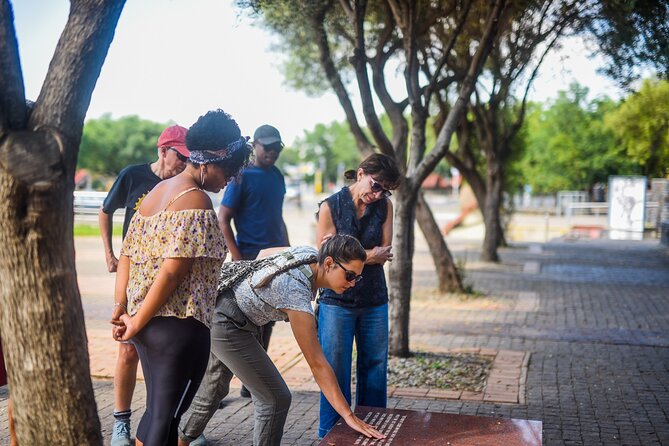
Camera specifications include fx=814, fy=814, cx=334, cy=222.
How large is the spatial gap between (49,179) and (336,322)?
2214 mm

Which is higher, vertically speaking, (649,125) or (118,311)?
(649,125)

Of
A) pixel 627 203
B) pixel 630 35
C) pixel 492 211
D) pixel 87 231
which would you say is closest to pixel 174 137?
pixel 630 35

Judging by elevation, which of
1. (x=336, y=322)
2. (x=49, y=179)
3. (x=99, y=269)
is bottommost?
(x=99, y=269)

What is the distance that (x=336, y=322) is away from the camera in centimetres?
471

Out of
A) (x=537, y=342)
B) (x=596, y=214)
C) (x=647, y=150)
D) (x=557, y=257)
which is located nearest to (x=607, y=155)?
(x=596, y=214)

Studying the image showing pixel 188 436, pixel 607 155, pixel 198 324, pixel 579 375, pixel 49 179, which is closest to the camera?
pixel 49 179

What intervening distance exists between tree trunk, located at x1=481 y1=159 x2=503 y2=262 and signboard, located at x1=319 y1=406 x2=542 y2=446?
49.9ft

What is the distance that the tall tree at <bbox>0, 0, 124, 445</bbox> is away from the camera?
9.43 ft

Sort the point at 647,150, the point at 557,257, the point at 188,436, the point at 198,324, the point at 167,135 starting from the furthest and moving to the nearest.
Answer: the point at 647,150
the point at 557,257
the point at 167,135
the point at 188,436
the point at 198,324

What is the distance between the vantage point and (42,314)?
2936 mm

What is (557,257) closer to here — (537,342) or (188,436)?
(537,342)

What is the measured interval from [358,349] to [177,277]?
1796 mm

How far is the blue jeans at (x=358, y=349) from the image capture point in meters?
4.70

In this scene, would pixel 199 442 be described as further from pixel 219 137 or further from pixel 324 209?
pixel 219 137
